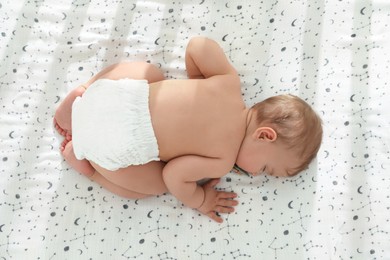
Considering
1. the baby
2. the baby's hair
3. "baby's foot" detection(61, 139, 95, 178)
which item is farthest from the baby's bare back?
"baby's foot" detection(61, 139, 95, 178)

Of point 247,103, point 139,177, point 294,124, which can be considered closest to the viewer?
point 294,124

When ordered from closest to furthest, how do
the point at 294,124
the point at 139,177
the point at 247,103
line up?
1. the point at 294,124
2. the point at 139,177
3. the point at 247,103

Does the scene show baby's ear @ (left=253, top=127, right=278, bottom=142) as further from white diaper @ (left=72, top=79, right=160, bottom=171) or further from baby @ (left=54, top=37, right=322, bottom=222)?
white diaper @ (left=72, top=79, right=160, bottom=171)

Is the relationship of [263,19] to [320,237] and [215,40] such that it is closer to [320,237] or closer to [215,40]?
[215,40]

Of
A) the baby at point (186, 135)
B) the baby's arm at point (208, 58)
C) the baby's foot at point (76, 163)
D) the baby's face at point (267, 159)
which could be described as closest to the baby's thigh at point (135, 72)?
the baby at point (186, 135)

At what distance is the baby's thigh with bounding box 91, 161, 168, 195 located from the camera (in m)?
1.33

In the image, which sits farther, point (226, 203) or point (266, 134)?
point (226, 203)

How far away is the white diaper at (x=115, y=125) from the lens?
1261 millimetres

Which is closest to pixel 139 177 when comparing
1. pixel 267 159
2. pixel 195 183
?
pixel 195 183

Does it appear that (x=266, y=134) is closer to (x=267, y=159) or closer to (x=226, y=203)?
(x=267, y=159)

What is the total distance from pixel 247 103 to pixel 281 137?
0.29 metres

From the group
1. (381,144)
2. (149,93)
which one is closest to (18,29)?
(149,93)

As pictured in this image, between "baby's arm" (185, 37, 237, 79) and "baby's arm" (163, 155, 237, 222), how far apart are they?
287 millimetres

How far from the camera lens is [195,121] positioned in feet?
4.24
